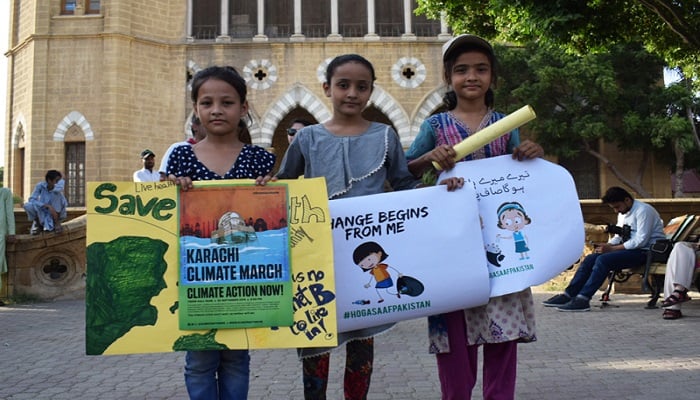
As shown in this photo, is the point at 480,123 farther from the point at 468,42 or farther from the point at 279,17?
the point at 279,17

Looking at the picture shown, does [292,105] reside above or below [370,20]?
below

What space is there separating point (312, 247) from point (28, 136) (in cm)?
2302

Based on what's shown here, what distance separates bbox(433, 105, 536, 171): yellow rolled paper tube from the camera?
261cm

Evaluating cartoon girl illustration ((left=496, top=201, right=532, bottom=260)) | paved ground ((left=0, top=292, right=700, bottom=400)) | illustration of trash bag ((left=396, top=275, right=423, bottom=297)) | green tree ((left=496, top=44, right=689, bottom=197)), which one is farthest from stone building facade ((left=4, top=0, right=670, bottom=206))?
illustration of trash bag ((left=396, top=275, right=423, bottom=297))

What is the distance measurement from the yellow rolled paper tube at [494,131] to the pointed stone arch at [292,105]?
20.7 m

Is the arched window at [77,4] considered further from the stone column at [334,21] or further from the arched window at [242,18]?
the stone column at [334,21]

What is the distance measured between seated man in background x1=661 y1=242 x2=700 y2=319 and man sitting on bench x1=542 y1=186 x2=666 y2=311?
60cm

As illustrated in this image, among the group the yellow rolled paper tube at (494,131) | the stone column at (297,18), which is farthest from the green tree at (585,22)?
the stone column at (297,18)

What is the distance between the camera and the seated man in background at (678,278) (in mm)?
6938

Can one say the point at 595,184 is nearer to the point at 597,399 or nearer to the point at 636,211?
the point at 636,211

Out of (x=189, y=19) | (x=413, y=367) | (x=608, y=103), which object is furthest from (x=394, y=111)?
(x=413, y=367)

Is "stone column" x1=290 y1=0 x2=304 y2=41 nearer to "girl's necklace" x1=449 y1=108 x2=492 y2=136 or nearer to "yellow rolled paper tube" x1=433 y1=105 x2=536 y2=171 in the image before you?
"girl's necklace" x1=449 y1=108 x2=492 y2=136

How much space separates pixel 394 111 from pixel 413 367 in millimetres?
19126

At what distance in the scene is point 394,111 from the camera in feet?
76.3
